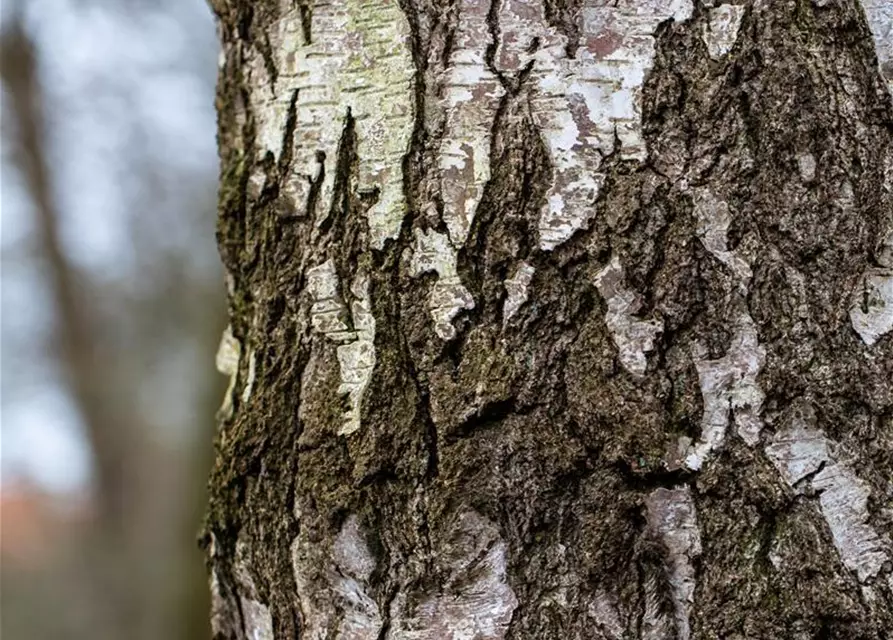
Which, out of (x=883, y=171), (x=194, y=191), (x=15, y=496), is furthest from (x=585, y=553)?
(x=15, y=496)

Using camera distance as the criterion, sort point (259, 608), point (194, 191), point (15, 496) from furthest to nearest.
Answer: point (15, 496) → point (194, 191) → point (259, 608)

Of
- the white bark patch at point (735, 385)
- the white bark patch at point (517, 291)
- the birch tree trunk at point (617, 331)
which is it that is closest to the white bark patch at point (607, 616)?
the birch tree trunk at point (617, 331)

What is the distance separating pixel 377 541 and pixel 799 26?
62 centimetres

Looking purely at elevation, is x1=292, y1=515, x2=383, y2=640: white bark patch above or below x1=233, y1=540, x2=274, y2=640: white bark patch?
above

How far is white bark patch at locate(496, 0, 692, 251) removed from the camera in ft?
2.51

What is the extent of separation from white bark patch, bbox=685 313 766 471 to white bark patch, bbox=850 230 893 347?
0.10 meters

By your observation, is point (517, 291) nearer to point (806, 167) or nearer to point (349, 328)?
point (349, 328)

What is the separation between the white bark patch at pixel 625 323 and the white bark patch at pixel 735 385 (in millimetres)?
47

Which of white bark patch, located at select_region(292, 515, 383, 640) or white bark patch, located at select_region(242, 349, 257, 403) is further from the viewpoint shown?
white bark patch, located at select_region(242, 349, 257, 403)

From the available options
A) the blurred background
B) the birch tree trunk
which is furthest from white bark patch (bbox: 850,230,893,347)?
the blurred background

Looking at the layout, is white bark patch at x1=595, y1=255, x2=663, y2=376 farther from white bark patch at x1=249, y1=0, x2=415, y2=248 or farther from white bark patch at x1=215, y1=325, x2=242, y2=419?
white bark patch at x1=215, y1=325, x2=242, y2=419

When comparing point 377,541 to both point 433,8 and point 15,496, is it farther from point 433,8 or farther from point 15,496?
point 15,496

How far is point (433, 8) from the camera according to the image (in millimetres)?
809

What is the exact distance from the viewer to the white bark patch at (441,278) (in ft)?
2.56
